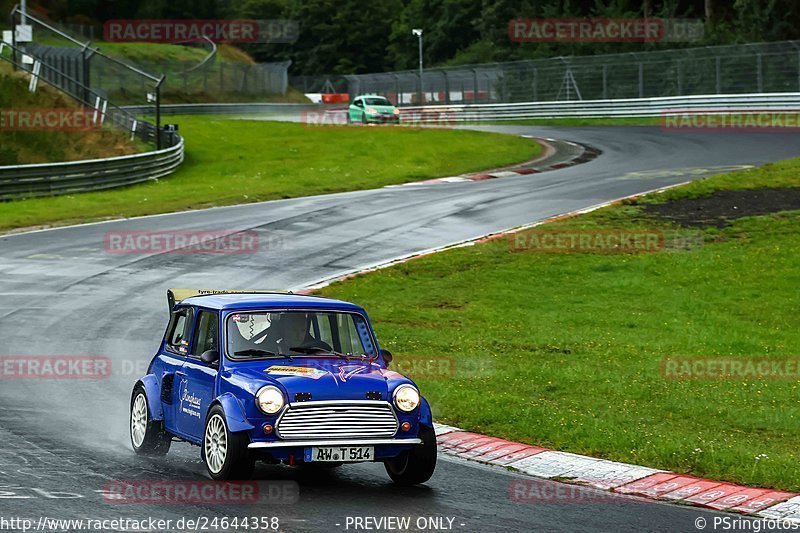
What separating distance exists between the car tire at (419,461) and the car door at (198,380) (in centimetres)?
170

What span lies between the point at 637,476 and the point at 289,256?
631 inches

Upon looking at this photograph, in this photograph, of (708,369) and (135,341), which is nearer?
(708,369)

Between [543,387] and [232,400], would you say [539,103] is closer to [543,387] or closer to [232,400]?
[543,387]

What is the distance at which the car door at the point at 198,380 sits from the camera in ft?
33.9

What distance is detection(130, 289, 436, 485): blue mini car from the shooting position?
31.0 ft

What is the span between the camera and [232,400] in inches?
383

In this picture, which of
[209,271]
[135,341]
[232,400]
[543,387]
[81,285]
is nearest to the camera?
[232,400]

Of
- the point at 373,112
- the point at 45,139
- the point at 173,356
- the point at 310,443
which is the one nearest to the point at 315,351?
the point at 310,443

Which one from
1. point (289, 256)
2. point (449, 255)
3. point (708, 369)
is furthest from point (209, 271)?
point (708, 369)

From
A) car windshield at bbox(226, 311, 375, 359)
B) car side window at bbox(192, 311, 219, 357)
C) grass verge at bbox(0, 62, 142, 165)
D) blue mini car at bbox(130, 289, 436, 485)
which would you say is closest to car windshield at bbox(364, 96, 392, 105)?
grass verge at bbox(0, 62, 142, 165)

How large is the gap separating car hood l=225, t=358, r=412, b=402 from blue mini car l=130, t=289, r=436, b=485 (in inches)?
0.4

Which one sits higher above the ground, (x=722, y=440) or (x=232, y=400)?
(x=232, y=400)

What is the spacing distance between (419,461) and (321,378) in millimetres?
1058

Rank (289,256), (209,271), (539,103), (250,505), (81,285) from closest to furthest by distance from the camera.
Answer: (250,505) → (81,285) → (209,271) → (289,256) → (539,103)
